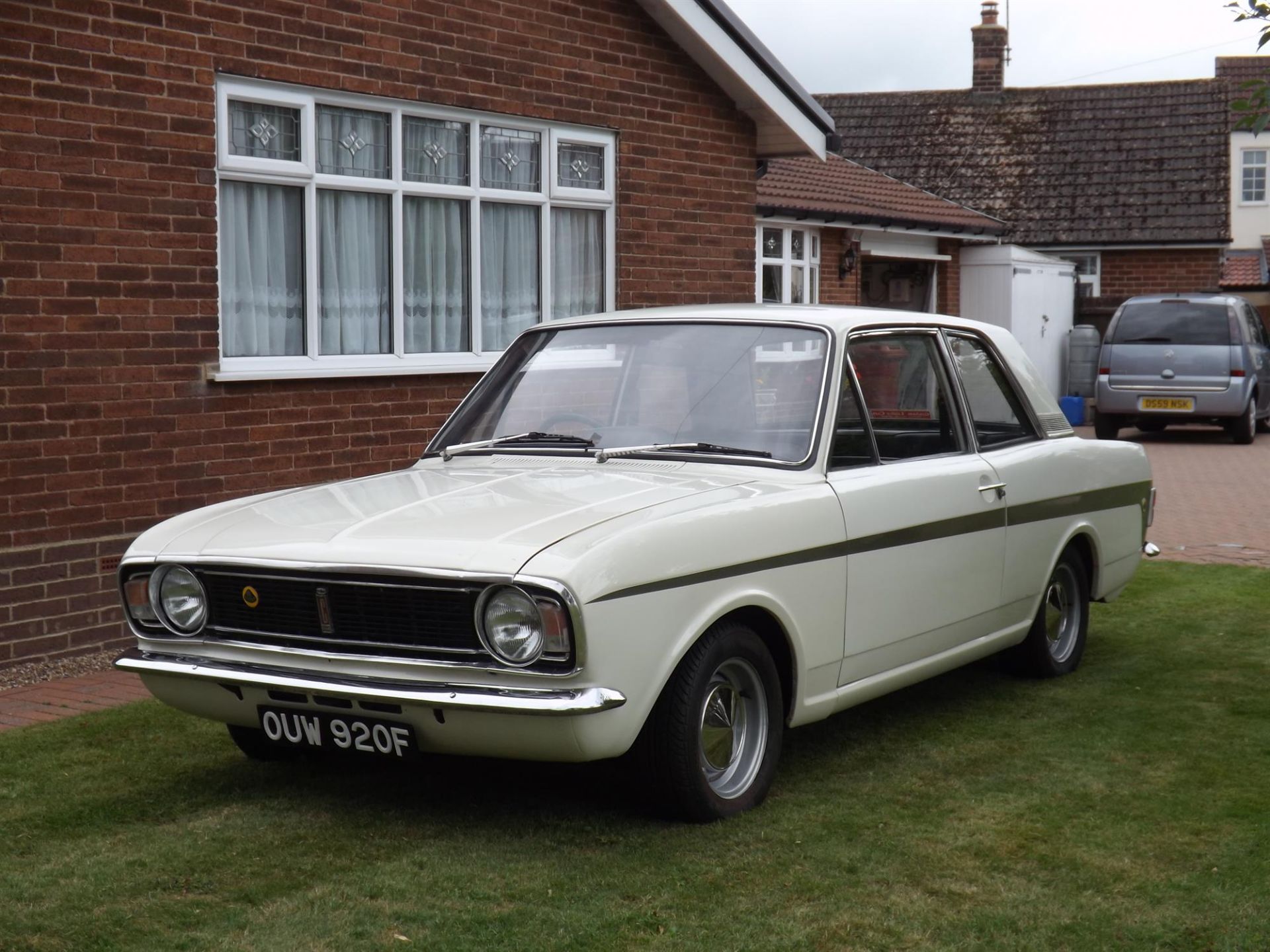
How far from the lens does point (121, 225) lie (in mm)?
7918

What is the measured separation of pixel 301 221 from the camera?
29.9ft

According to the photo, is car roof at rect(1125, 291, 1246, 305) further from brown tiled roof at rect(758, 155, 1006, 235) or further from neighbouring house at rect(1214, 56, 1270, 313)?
neighbouring house at rect(1214, 56, 1270, 313)

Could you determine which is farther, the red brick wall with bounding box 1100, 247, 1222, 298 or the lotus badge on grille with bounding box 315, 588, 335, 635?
the red brick wall with bounding box 1100, 247, 1222, 298

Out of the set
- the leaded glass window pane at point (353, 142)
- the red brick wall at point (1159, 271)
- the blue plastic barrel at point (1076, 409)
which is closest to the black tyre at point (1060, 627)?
the leaded glass window pane at point (353, 142)

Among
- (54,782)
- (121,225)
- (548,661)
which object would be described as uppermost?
(121,225)

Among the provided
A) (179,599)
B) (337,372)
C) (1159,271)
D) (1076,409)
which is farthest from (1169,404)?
(179,599)

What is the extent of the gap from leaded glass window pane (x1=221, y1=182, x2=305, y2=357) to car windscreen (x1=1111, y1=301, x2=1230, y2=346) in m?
14.4

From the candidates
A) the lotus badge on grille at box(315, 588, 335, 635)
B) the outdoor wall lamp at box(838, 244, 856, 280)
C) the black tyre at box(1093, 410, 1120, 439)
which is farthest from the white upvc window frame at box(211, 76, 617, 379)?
the black tyre at box(1093, 410, 1120, 439)

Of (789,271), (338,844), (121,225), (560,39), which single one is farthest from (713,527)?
(789,271)

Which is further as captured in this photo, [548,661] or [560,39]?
[560,39]

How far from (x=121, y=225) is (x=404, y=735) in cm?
441

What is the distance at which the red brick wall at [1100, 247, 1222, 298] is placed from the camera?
2803cm

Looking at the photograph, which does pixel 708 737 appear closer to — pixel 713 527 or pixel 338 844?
pixel 713 527

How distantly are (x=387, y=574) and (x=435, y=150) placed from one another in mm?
5968
